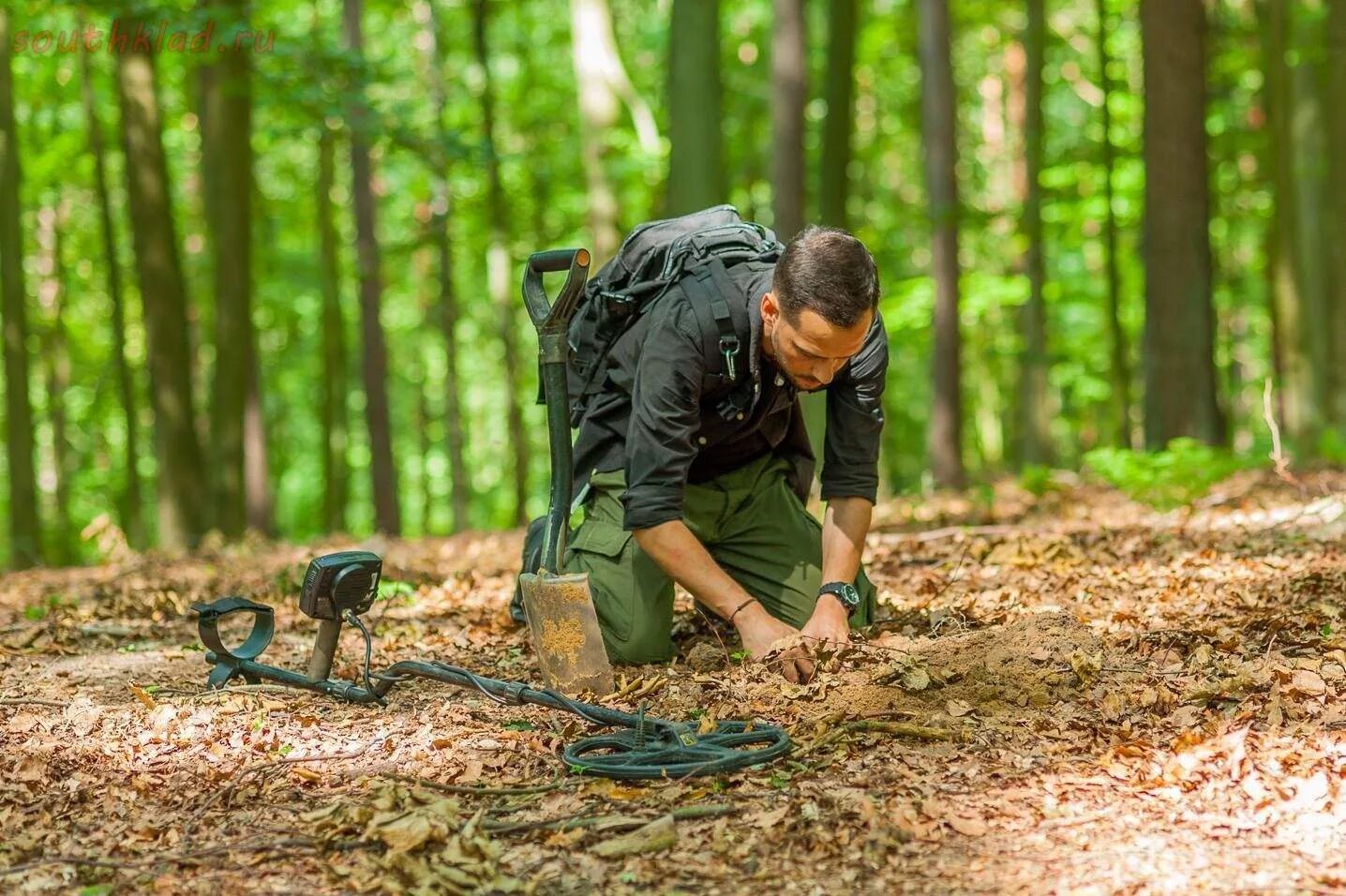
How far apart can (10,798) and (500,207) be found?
1289 cm

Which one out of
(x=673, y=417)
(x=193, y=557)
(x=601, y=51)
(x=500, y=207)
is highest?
(x=601, y=51)

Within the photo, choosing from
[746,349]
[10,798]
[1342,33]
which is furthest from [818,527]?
[1342,33]

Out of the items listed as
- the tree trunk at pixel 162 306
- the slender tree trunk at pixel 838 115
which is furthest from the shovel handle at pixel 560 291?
the tree trunk at pixel 162 306

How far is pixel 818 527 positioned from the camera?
5.04 m

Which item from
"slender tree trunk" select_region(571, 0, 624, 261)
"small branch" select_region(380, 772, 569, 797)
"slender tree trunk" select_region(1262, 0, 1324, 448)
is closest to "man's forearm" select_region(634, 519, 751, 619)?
"small branch" select_region(380, 772, 569, 797)

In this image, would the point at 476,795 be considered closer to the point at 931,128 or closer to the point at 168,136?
the point at 931,128

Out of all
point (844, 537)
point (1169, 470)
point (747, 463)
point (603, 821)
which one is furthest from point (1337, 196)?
A: point (603, 821)

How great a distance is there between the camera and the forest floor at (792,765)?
9.04 feet

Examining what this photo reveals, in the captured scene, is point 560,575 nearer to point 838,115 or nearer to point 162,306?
point 838,115

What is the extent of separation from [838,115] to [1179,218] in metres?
3.34

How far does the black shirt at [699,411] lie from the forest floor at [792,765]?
2.08 feet

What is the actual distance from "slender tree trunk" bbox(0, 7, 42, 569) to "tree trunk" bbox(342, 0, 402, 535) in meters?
3.31

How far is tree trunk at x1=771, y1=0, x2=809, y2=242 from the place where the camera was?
974 cm

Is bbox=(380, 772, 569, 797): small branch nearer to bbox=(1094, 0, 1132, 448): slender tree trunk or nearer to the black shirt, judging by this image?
the black shirt
